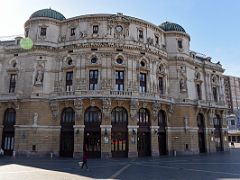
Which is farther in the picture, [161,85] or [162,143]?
[161,85]

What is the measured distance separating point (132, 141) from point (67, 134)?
1106 cm

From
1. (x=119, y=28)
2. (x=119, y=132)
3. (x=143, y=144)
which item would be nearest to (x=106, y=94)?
(x=119, y=132)

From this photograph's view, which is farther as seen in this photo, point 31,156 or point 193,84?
point 193,84

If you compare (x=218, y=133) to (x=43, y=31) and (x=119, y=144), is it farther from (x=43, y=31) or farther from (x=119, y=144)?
(x=43, y=31)

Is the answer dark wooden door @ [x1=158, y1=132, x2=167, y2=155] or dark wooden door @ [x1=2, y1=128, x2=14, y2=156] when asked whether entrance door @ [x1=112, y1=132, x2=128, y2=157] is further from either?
dark wooden door @ [x1=2, y1=128, x2=14, y2=156]

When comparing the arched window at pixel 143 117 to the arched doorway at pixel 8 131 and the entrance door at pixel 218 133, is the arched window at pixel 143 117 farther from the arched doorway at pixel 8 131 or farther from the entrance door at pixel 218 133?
the arched doorway at pixel 8 131

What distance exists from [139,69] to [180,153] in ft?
56.5

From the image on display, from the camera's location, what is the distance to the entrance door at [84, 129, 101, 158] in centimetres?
3803

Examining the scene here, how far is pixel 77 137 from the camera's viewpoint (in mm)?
37656

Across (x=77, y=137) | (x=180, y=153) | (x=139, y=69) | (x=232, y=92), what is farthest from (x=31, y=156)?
(x=232, y=92)

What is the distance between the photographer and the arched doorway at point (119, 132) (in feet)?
125

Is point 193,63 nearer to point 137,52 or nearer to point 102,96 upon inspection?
point 137,52

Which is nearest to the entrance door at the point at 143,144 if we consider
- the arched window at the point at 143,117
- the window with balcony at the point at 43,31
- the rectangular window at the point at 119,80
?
the arched window at the point at 143,117

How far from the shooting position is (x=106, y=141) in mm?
37250
